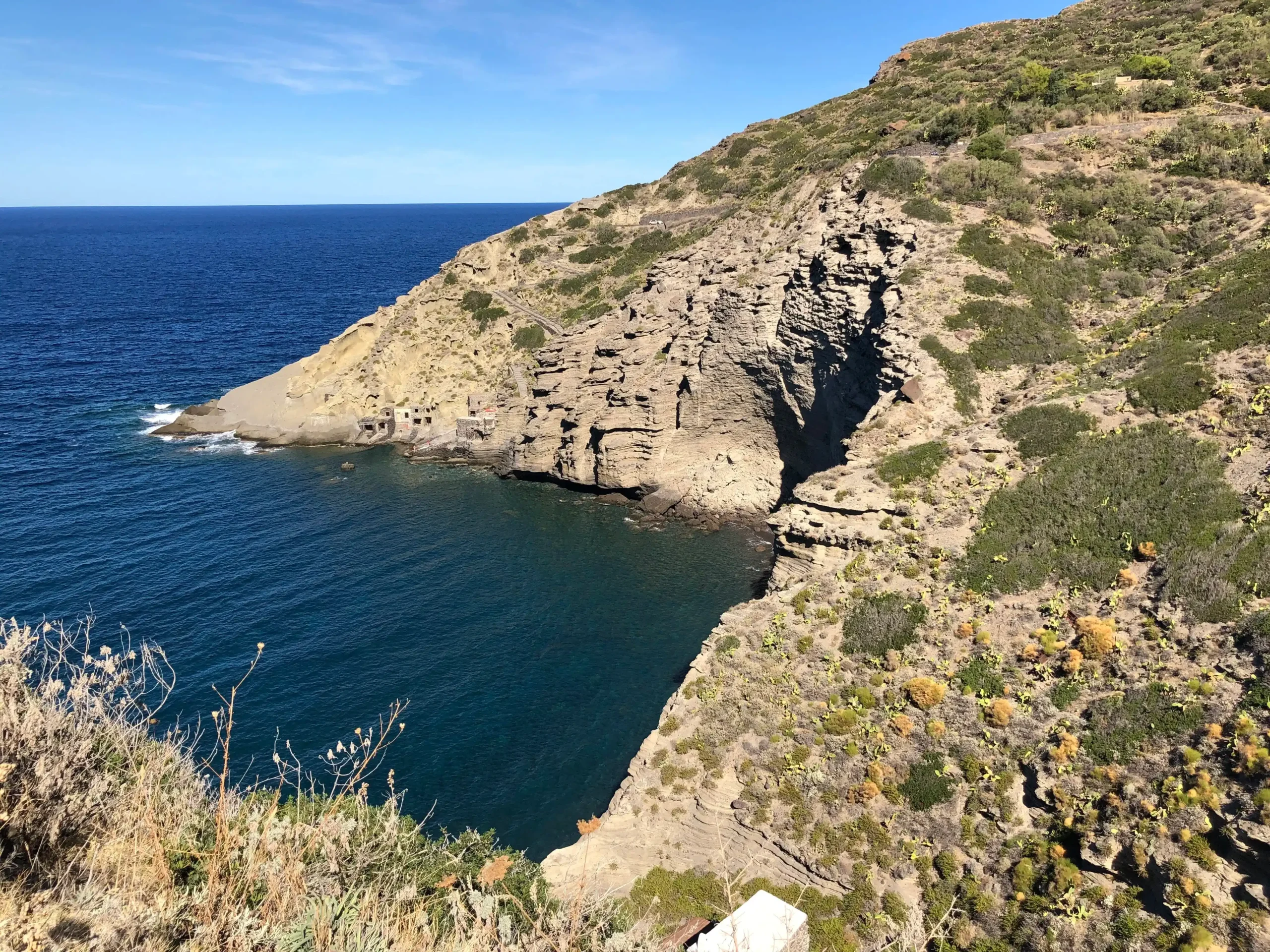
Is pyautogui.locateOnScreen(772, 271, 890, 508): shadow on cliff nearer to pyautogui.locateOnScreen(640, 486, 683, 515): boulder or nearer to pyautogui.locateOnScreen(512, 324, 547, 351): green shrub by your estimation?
pyautogui.locateOnScreen(640, 486, 683, 515): boulder

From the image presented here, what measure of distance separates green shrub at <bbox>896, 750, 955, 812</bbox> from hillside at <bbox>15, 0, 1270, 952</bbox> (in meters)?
0.08

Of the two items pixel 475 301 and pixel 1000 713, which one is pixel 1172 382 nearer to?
pixel 1000 713

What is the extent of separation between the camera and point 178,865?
31.8 feet

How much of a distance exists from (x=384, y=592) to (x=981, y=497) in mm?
35855

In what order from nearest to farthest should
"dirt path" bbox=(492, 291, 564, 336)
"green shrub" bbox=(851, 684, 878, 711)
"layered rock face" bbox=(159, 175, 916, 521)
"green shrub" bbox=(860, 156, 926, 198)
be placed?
"green shrub" bbox=(851, 684, 878, 711) → "layered rock face" bbox=(159, 175, 916, 521) → "green shrub" bbox=(860, 156, 926, 198) → "dirt path" bbox=(492, 291, 564, 336)

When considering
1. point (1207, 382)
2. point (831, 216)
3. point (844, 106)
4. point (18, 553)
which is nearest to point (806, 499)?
point (1207, 382)

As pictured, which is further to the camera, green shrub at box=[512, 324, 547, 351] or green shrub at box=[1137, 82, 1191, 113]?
green shrub at box=[512, 324, 547, 351]

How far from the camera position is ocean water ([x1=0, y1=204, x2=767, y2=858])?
110 feet

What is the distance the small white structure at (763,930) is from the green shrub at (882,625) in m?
9.30

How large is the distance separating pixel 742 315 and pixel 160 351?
97148 mm

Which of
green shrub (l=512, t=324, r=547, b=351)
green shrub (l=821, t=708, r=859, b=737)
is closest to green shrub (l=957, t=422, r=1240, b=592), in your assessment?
green shrub (l=821, t=708, r=859, b=737)

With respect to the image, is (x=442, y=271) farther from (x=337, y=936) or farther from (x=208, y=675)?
(x=337, y=936)

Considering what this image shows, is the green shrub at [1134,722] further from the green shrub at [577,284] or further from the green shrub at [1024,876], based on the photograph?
the green shrub at [577,284]

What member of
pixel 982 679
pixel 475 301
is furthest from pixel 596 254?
pixel 982 679
